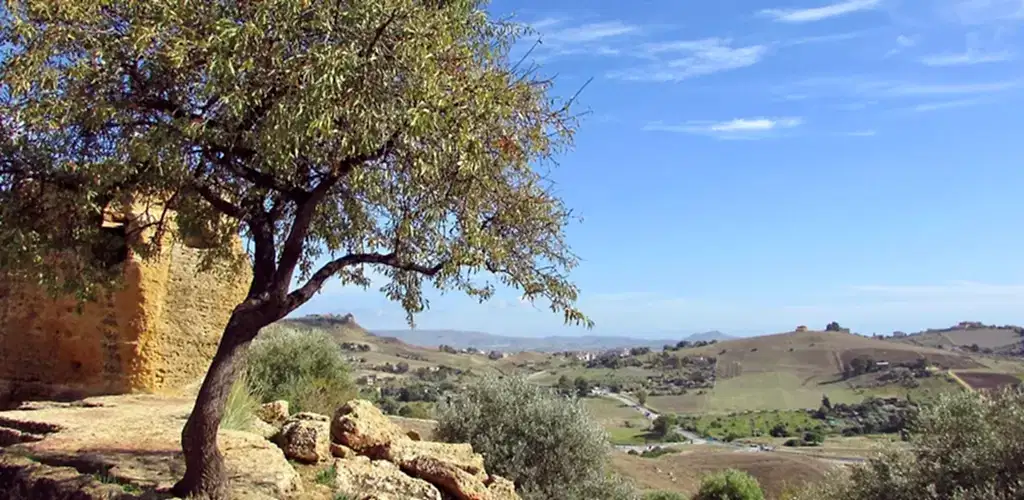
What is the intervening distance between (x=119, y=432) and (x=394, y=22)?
728 cm

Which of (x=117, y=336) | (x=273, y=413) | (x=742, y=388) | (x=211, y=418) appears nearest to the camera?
(x=211, y=418)

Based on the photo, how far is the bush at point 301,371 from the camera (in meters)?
16.5

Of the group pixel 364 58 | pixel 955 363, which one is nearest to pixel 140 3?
pixel 364 58

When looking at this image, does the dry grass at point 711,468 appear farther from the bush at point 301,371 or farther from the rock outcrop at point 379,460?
the rock outcrop at point 379,460

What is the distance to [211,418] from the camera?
7812mm

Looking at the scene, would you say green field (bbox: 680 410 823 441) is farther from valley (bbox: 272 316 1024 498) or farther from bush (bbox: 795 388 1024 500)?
bush (bbox: 795 388 1024 500)

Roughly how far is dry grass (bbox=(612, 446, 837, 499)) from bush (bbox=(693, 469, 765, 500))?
1949 millimetres

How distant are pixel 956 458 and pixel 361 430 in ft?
29.5

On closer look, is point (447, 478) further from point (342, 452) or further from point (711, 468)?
point (711, 468)

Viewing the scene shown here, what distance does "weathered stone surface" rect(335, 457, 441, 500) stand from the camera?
9.25 m

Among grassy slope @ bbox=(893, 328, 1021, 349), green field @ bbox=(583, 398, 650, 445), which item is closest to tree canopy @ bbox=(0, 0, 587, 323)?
green field @ bbox=(583, 398, 650, 445)

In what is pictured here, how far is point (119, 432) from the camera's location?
10.7 m

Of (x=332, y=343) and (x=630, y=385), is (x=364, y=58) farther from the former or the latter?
(x=630, y=385)

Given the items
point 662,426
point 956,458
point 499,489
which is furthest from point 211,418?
point 662,426
